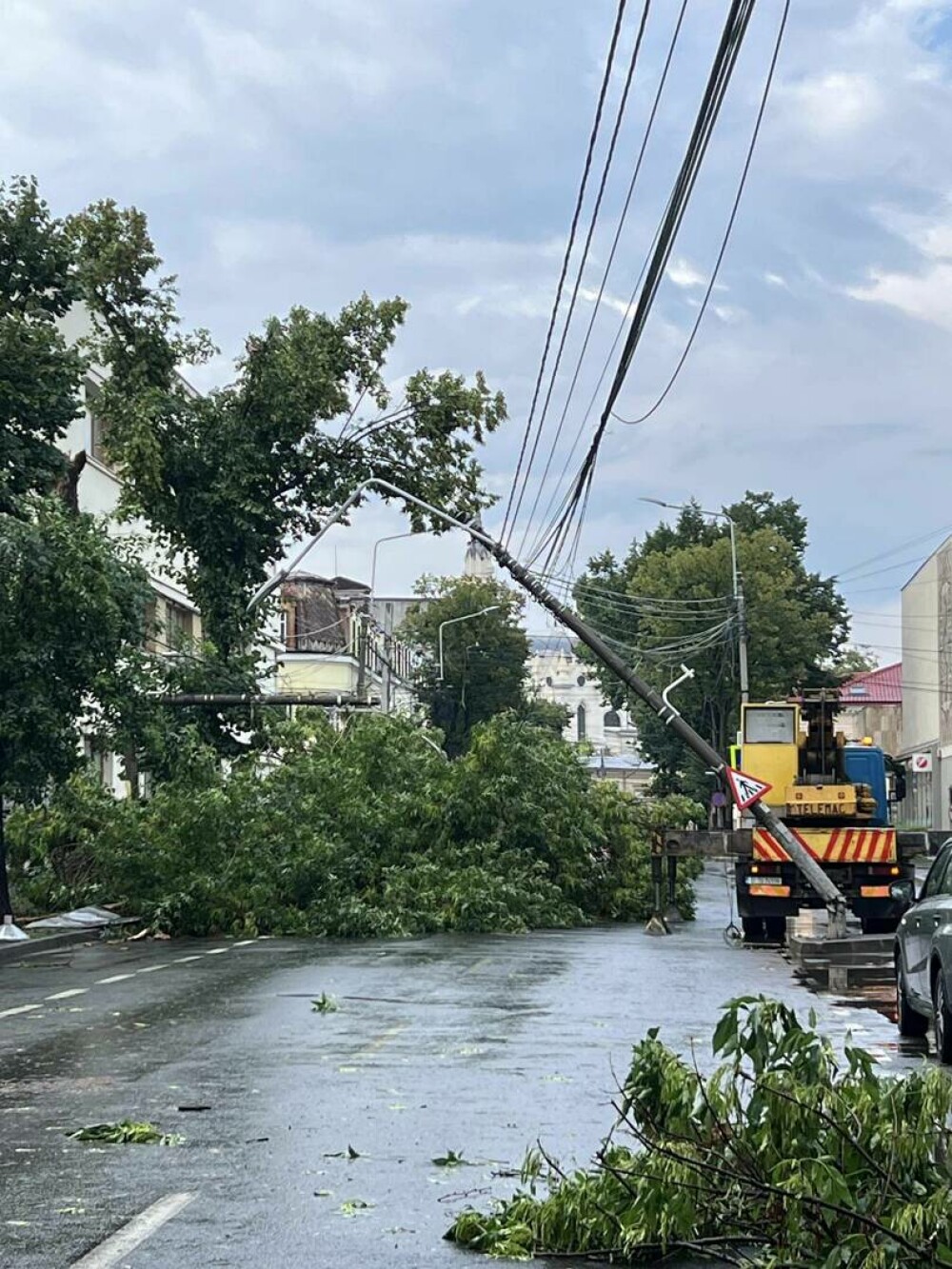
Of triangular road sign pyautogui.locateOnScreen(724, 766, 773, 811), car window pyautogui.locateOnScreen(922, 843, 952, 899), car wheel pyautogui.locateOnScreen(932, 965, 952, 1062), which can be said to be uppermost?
triangular road sign pyautogui.locateOnScreen(724, 766, 773, 811)

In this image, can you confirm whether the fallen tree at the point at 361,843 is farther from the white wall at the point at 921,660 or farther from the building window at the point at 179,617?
the white wall at the point at 921,660

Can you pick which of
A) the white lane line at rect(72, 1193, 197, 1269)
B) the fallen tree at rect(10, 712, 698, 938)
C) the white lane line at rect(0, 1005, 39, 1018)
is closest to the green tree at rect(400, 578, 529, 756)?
the fallen tree at rect(10, 712, 698, 938)

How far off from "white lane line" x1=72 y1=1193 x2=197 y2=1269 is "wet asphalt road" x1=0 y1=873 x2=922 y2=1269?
48 mm

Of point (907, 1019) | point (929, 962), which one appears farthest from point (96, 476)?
point (929, 962)

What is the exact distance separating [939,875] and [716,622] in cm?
6181

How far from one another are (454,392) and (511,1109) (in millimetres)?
36342

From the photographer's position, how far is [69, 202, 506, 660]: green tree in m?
43.9

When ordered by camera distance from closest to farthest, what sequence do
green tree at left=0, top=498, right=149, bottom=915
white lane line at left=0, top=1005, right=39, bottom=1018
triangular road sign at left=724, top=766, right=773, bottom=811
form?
1. white lane line at left=0, top=1005, right=39, bottom=1018
2. green tree at left=0, top=498, right=149, bottom=915
3. triangular road sign at left=724, top=766, right=773, bottom=811

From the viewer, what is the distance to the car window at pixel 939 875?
14.7 metres

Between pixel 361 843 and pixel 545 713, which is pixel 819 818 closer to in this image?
pixel 361 843

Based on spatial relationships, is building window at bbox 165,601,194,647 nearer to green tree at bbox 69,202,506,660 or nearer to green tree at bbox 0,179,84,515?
green tree at bbox 69,202,506,660

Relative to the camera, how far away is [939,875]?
15.0 m

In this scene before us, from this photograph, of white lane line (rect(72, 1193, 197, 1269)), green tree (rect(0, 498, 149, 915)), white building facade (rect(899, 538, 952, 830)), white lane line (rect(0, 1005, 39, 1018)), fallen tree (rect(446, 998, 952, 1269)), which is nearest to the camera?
fallen tree (rect(446, 998, 952, 1269))

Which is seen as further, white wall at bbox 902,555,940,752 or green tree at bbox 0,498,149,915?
white wall at bbox 902,555,940,752
